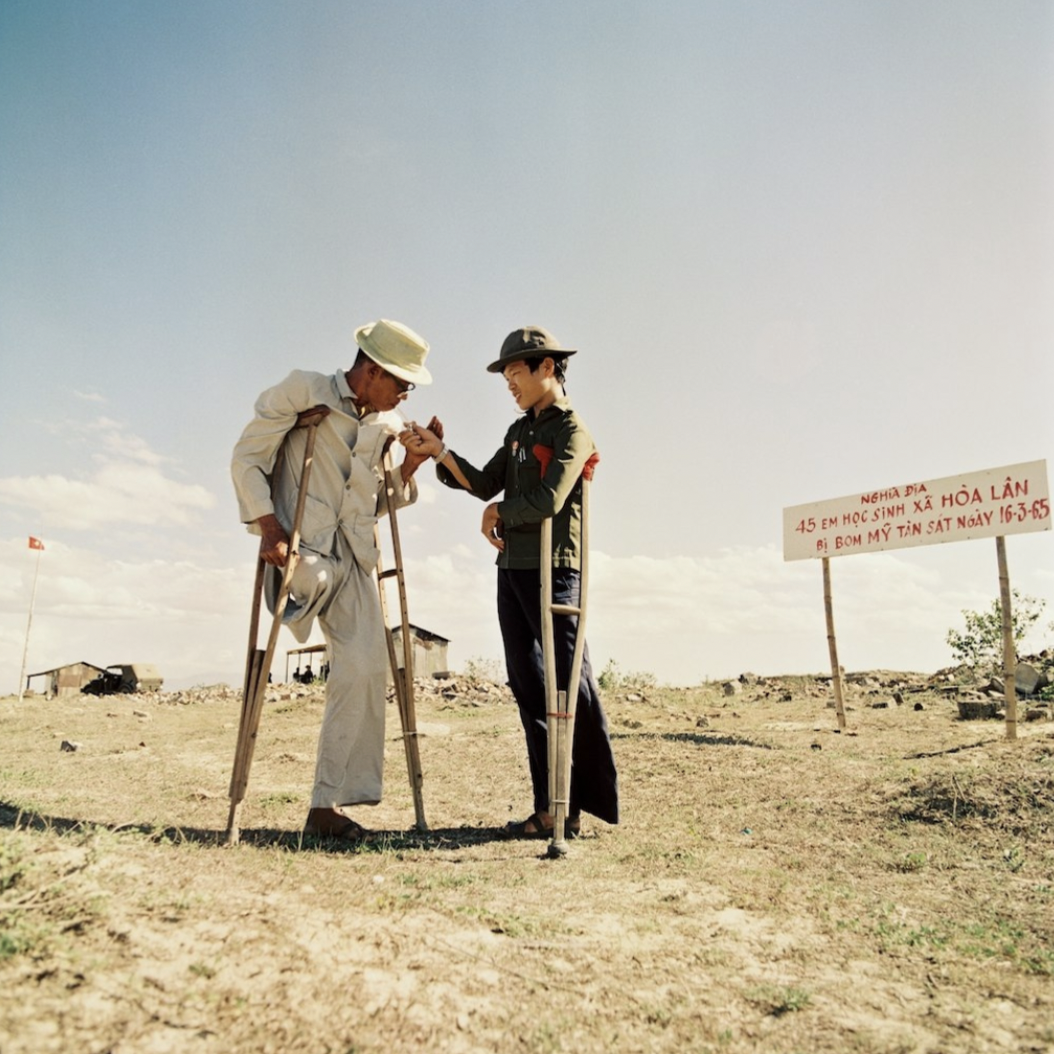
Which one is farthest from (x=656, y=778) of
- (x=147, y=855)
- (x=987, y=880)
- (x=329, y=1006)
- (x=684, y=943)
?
(x=329, y=1006)

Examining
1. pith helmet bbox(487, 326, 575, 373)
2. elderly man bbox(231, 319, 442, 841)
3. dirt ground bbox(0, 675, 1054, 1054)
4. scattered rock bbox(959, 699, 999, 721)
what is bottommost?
dirt ground bbox(0, 675, 1054, 1054)

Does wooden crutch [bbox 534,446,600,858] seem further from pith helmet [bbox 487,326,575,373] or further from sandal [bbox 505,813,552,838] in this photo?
pith helmet [bbox 487,326,575,373]

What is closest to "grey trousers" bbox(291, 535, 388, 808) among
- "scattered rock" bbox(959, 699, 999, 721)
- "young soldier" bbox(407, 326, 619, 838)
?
"young soldier" bbox(407, 326, 619, 838)

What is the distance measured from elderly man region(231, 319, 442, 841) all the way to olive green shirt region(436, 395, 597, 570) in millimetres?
531

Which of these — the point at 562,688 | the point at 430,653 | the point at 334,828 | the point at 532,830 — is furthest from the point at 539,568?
the point at 430,653

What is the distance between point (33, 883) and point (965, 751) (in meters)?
7.42

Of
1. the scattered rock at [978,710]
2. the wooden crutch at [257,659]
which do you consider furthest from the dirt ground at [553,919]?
the scattered rock at [978,710]

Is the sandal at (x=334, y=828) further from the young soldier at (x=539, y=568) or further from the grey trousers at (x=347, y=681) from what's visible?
the young soldier at (x=539, y=568)

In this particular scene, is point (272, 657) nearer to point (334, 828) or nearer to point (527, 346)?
point (334, 828)

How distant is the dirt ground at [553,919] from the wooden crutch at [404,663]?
0.81 ft

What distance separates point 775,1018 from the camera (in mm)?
2152

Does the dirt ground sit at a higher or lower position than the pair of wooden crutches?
lower

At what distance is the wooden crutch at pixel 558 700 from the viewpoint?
3.86 metres

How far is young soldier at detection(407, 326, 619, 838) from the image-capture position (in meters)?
4.24
